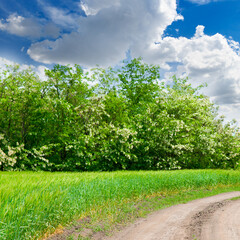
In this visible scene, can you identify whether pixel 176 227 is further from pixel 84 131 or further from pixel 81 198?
pixel 84 131

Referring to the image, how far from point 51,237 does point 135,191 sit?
630 centimetres

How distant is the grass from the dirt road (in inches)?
31.0

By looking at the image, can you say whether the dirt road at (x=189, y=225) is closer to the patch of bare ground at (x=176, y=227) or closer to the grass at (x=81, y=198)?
the patch of bare ground at (x=176, y=227)

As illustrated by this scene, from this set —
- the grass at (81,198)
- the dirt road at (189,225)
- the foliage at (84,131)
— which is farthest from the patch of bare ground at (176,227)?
the foliage at (84,131)

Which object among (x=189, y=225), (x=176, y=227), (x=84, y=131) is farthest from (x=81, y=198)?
(x=84, y=131)

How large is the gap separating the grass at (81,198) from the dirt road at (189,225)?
2.59 ft

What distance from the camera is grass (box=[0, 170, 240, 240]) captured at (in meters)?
6.24

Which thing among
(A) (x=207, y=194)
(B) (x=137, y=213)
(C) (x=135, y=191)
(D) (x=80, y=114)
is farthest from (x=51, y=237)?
(D) (x=80, y=114)

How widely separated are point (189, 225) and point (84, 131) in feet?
50.5

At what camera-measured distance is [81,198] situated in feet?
29.9

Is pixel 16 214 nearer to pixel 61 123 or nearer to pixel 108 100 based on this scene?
pixel 61 123

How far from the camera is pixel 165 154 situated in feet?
84.3

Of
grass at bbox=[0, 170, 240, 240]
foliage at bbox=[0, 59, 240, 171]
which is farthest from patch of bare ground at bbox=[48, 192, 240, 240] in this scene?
foliage at bbox=[0, 59, 240, 171]

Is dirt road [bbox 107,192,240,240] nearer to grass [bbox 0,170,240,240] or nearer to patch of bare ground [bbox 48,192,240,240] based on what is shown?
patch of bare ground [bbox 48,192,240,240]
